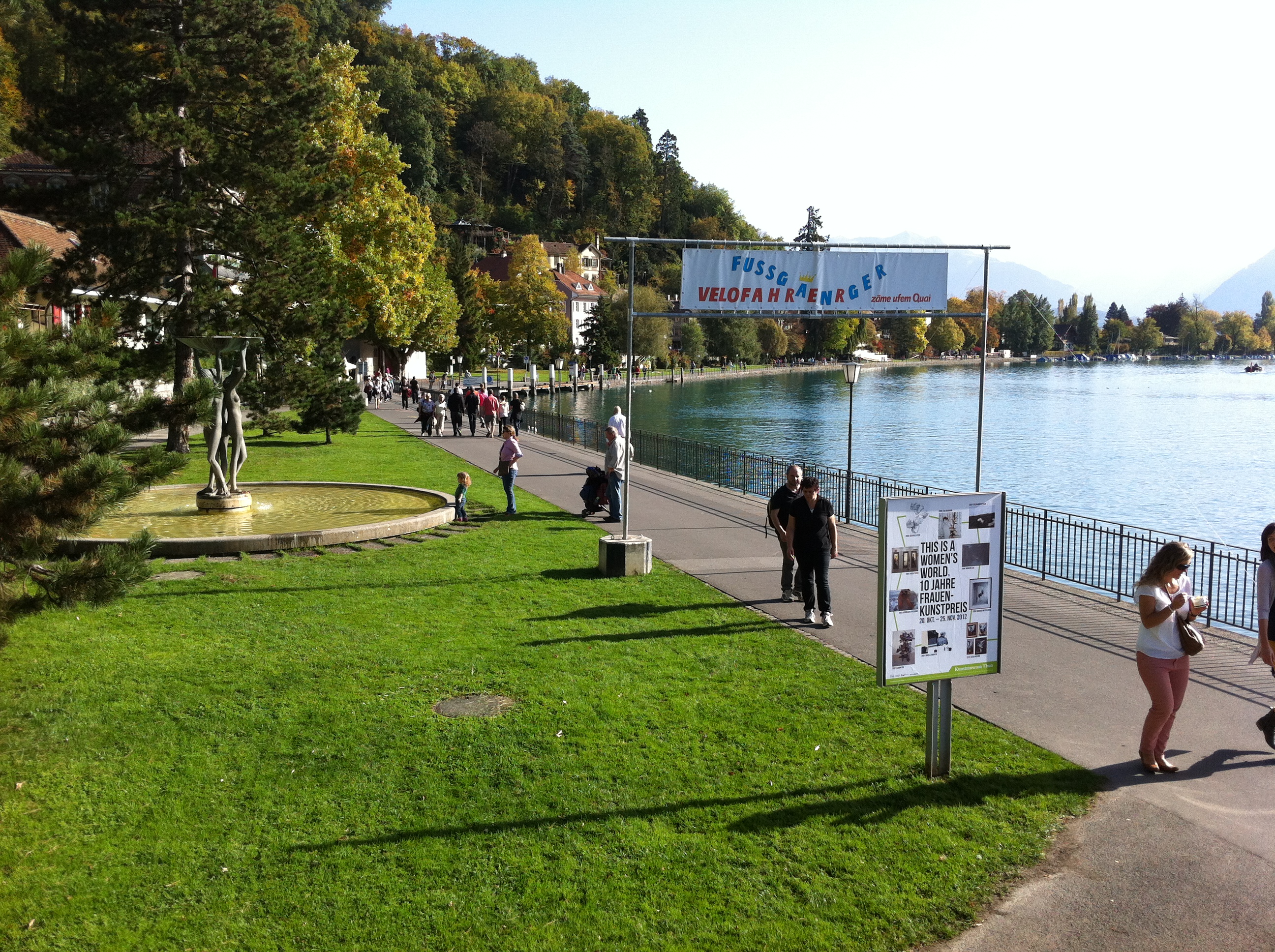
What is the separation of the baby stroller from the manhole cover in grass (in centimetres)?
1077

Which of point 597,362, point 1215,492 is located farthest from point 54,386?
point 597,362

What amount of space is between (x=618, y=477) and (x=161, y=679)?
10.6m

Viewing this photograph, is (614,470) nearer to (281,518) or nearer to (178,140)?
(281,518)

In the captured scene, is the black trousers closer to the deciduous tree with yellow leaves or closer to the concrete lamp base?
the concrete lamp base

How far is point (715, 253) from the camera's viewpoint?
1322 cm

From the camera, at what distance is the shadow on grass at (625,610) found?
12.2m

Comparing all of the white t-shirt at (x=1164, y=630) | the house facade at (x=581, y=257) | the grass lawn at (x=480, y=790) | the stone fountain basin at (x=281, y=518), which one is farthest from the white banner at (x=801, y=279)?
the house facade at (x=581, y=257)

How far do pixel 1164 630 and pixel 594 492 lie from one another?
1329 centimetres

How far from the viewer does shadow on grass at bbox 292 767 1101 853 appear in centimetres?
683

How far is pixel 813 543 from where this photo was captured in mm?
11836

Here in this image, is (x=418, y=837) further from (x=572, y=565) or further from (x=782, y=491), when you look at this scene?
(x=572, y=565)

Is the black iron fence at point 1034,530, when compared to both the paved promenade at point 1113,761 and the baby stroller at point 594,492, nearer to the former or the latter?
the paved promenade at point 1113,761

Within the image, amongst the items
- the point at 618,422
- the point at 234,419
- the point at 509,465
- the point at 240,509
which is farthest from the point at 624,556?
the point at 234,419

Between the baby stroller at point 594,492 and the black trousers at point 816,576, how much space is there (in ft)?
26.9
